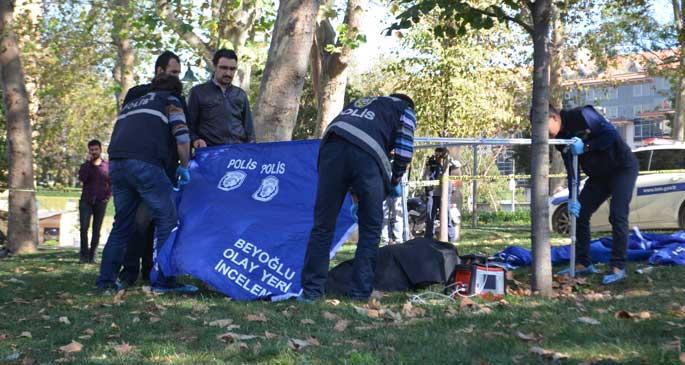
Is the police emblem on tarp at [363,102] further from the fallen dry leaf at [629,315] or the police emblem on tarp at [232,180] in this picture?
the fallen dry leaf at [629,315]

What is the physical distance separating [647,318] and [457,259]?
2637mm

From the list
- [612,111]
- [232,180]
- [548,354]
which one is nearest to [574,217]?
[232,180]

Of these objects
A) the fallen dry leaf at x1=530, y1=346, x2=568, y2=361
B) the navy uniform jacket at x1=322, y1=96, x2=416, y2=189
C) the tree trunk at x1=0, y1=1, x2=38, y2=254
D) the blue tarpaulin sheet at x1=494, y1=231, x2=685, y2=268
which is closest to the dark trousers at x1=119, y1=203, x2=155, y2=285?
the navy uniform jacket at x1=322, y1=96, x2=416, y2=189

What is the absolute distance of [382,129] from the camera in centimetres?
673

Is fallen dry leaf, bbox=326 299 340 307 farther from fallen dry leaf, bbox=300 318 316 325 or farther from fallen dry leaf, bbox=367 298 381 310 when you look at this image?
fallen dry leaf, bbox=300 318 316 325

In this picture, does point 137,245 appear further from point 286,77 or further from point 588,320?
point 588,320

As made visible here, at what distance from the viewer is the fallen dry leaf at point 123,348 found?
4.68 m

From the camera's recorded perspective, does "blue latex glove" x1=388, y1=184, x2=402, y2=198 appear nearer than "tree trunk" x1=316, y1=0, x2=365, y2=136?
Yes

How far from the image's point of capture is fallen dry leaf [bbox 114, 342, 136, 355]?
4.68 metres

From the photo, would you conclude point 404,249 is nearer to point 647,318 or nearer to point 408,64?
point 647,318

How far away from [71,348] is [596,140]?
5.45 meters

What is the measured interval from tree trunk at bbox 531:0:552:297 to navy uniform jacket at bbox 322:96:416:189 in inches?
39.2

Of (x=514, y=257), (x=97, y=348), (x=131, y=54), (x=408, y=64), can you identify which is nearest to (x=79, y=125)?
(x=131, y=54)

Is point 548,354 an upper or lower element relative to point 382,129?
lower
